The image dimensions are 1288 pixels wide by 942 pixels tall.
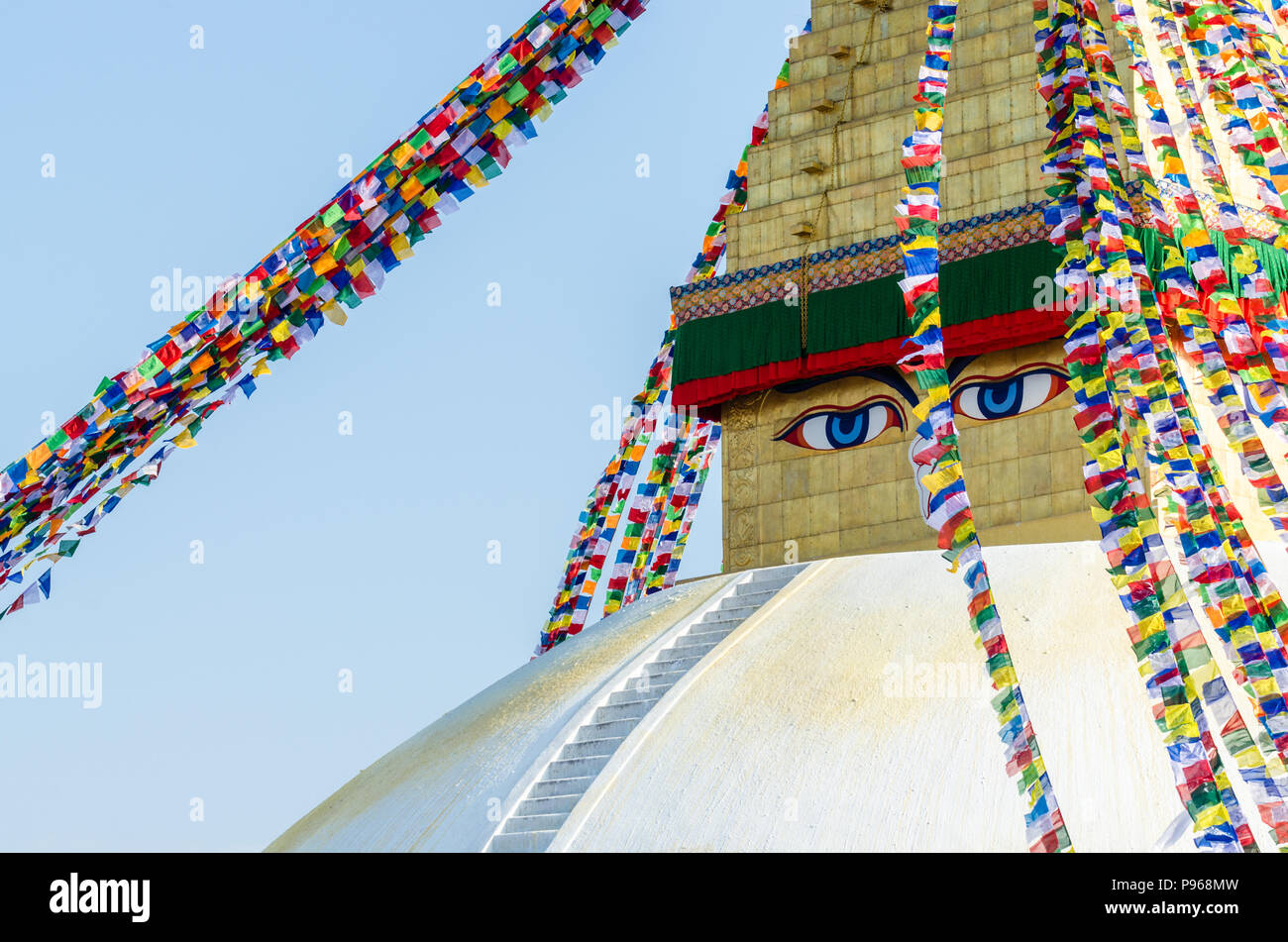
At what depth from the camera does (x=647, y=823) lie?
717 cm

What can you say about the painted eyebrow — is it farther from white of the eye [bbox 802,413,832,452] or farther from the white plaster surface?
the white plaster surface

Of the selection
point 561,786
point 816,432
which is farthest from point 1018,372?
point 561,786

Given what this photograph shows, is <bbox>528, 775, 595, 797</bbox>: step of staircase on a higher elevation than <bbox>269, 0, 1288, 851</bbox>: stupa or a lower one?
lower

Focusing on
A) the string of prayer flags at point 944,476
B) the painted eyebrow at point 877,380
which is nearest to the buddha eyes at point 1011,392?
the painted eyebrow at point 877,380

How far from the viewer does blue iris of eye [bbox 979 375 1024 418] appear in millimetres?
9141

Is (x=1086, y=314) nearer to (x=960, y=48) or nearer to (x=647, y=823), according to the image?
(x=647, y=823)

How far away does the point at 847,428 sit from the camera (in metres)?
9.61

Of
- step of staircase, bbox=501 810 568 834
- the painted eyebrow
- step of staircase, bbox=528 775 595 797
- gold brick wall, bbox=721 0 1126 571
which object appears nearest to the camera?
step of staircase, bbox=501 810 568 834

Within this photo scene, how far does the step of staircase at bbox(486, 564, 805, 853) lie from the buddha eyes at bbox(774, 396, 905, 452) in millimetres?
757

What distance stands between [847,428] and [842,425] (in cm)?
4

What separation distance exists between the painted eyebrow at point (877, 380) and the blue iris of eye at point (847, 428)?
0.60ft

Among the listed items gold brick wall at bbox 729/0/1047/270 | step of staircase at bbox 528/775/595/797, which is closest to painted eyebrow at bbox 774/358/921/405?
gold brick wall at bbox 729/0/1047/270

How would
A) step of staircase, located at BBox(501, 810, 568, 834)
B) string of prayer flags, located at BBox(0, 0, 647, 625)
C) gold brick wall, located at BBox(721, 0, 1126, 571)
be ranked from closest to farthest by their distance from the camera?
1. string of prayer flags, located at BBox(0, 0, 647, 625)
2. step of staircase, located at BBox(501, 810, 568, 834)
3. gold brick wall, located at BBox(721, 0, 1126, 571)
